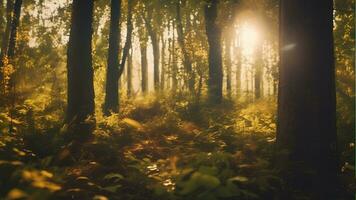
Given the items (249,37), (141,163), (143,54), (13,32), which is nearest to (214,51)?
(13,32)

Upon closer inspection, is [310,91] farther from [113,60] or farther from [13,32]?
[13,32]

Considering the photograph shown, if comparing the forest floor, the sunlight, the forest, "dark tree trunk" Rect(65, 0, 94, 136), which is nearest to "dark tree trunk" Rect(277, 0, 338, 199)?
the forest

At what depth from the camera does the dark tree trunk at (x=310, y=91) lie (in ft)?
20.0

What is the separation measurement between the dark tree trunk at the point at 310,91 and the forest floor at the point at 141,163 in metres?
0.54

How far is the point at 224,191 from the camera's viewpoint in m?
4.34

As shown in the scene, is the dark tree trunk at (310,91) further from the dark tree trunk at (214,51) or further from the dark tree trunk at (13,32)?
the dark tree trunk at (13,32)

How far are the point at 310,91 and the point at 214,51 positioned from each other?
13719 mm

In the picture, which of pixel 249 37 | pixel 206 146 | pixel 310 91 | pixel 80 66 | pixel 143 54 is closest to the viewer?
pixel 310 91

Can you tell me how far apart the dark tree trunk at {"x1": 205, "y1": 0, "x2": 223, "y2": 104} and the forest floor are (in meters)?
7.40

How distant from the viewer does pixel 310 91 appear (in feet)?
20.5

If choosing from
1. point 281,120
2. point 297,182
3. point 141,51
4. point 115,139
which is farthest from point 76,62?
point 141,51

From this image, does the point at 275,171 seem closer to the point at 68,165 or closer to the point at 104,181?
the point at 104,181

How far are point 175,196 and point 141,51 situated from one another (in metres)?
34.3

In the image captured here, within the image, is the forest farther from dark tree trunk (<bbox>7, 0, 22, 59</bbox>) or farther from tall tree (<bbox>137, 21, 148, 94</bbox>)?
tall tree (<bbox>137, 21, 148, 94</bbox>)
